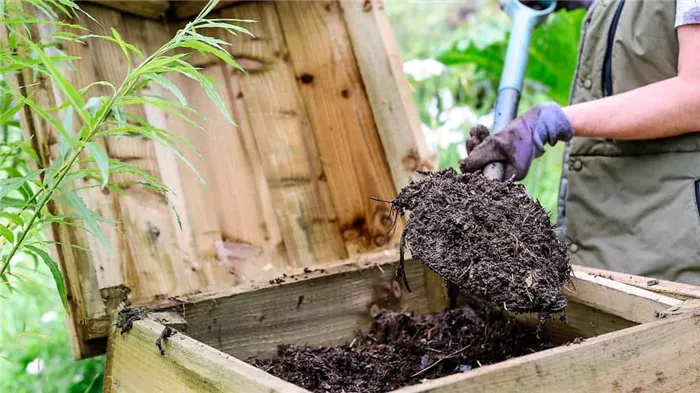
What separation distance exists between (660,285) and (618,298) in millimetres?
97

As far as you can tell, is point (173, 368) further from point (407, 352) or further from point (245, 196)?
point (245, 196)

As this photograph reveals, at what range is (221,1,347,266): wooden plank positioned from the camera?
7.29ft

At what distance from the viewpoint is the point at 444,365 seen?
1678 millimetres

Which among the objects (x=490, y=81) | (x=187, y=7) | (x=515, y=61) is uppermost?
(x=187, y=7)

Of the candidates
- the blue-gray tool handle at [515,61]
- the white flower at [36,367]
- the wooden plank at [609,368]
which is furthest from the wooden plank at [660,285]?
the white flower at [36,367]

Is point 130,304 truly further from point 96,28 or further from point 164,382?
point 96,28

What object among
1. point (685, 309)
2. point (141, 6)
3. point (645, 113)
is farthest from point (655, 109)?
point (141, 6)

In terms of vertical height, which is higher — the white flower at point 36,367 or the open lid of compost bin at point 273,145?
the open lid of compost bin at point 273,145

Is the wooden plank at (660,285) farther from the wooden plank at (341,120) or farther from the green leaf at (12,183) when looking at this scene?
the green leaf at (12,183)

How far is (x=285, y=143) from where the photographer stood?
7.46 ft

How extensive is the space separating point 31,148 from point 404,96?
104 cm

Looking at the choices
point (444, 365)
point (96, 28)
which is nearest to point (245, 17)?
point (96, 28)

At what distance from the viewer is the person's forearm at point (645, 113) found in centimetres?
176

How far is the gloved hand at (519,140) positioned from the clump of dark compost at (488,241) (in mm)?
249
